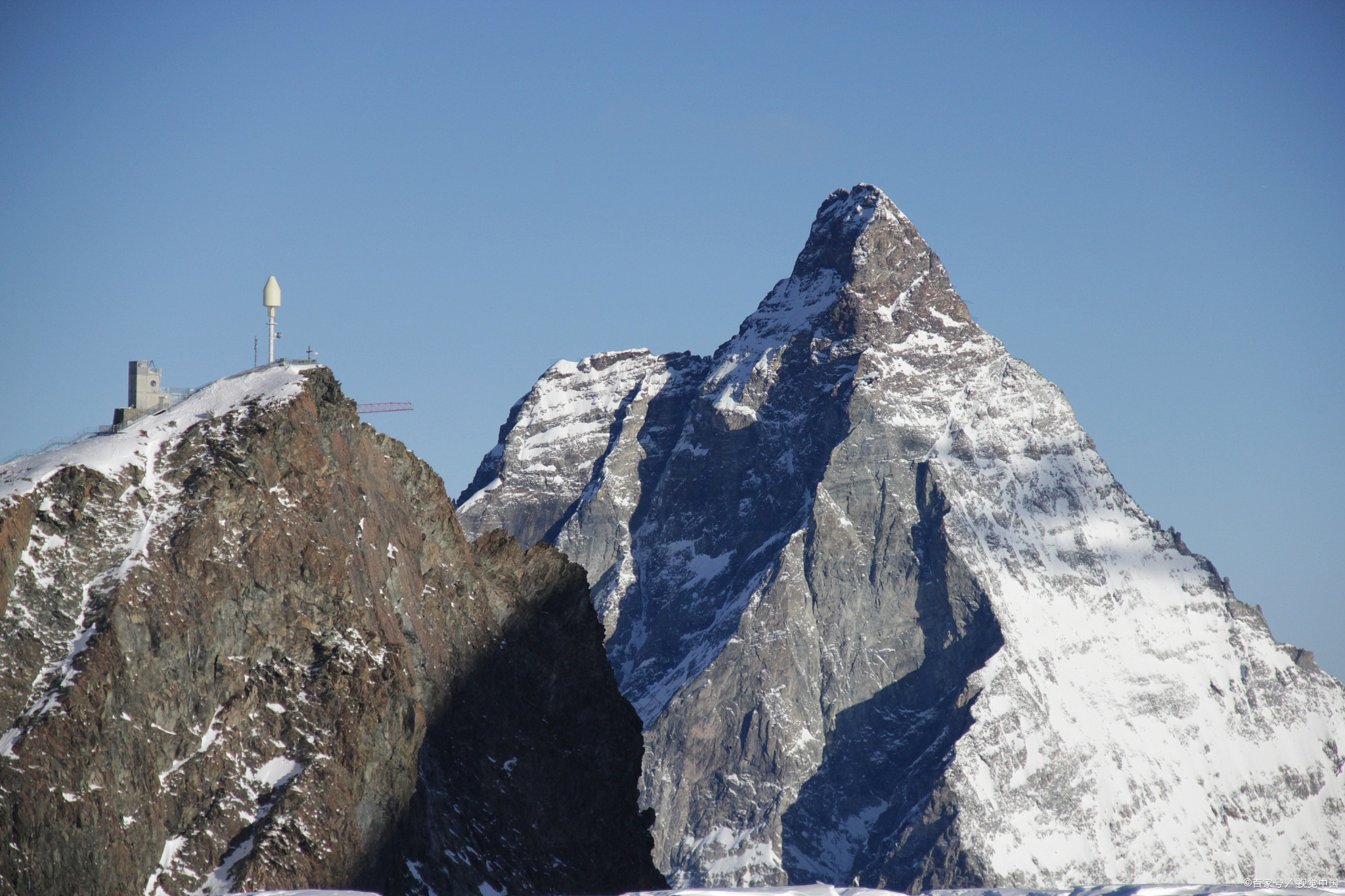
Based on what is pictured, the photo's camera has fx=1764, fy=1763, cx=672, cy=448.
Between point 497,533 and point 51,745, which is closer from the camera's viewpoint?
point 51,745

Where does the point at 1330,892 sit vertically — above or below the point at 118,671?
below

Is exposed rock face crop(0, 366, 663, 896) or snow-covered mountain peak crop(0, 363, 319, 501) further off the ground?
snow-covered mountain peak crop(0, 363, 319, 501)

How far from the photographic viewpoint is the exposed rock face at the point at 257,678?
9219 cm

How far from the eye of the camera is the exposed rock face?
92188 mm

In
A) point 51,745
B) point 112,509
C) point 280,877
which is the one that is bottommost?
point 280,877

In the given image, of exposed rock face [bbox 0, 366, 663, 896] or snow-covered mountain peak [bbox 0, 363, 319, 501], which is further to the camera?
snow-covered mountain peak [bbox 0, 363, 319, 501]

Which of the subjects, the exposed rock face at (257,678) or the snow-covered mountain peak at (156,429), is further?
the snow-covered mountain peak at (156,429)

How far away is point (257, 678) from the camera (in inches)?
3969

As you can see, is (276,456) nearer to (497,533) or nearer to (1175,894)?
(497,533)

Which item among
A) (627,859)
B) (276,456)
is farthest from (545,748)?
A: (276,456)

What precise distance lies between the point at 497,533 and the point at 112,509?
4205 cm

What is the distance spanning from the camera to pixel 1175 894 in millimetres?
71625

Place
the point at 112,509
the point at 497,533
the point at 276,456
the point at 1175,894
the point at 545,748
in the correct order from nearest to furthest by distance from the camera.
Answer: the point at 1175,894 < the point at 112,509 < the point at 276,456 < the point at 545,748 < the point at 497,533

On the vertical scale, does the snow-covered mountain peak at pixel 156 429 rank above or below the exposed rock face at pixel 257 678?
above
